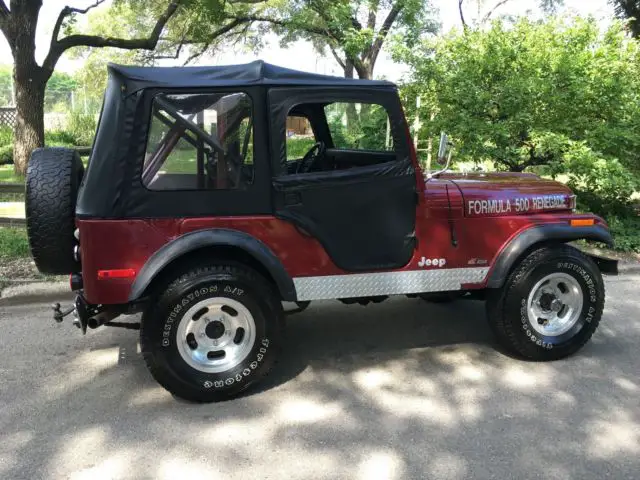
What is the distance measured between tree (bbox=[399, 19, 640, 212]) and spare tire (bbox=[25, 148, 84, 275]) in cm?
566

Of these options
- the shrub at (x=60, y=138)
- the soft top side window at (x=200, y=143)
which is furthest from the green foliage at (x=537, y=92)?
the shrub at (x=60, y=138)

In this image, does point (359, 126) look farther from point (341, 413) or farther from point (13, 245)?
point (13, 245)

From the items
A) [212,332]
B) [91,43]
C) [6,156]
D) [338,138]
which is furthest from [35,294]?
[6,156]

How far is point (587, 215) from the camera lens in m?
4.20

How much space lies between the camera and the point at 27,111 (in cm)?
1211

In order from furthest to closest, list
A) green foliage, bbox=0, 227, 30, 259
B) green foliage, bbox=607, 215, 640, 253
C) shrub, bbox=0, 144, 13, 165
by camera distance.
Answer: shrub, bbox=0, 144, 13, 165, green foliage, bbox=607, 215, 640, 253, green foliage, bbox=0, 227, 30, 259

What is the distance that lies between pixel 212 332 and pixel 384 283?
1174 millimetres

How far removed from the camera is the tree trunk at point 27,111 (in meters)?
12.0

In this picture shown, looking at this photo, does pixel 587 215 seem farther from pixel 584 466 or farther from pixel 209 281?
pixel 209 281

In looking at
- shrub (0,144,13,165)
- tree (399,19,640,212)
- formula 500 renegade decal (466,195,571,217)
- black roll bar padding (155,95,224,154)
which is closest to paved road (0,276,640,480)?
formula 500 renegade decal (466,195,571,217)

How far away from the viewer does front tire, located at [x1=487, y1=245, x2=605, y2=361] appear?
398cm

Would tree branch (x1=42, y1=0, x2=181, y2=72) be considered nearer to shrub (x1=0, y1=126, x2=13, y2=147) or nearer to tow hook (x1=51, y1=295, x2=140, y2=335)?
shrub (x1=0, y1=126, x2=13, y2=147)

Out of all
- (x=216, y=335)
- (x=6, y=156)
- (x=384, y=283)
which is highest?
(x=6, y=156)

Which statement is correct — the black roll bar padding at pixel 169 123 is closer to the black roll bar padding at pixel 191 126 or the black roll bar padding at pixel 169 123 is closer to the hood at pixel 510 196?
the black roll bar padding at pixel 191 126
